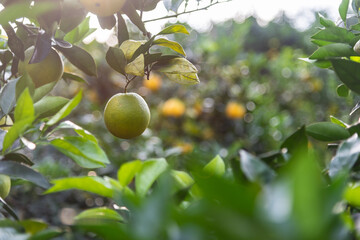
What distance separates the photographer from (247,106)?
319cm

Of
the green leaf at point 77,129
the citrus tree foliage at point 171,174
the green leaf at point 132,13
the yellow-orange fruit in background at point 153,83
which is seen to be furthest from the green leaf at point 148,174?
the yellow-orange fruit in background at point 153,83

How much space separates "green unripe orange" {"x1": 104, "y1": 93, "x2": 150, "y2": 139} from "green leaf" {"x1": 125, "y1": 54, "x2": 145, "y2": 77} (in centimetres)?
8

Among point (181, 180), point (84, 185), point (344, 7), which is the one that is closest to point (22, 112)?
point (84, 185)

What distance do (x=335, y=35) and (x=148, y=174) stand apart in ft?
1.47

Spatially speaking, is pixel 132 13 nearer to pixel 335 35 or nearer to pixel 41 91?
pixel 41 91

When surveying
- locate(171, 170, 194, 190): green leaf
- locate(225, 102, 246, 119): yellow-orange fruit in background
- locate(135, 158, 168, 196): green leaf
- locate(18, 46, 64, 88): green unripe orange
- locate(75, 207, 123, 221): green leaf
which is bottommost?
locate(225, 102, 246, 119): yellow-orange fruit in background

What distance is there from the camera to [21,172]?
60cm

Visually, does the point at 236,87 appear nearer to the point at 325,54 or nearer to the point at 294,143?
the point at 325,54

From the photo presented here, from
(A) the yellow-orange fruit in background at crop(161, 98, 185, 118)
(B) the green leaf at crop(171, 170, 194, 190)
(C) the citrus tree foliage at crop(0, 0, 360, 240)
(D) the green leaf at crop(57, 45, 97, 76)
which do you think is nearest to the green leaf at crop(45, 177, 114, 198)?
(C) the citrus tree foliage at crop(0, 0, 360, 240)

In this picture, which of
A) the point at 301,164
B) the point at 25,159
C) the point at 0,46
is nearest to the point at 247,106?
the point at 0,46

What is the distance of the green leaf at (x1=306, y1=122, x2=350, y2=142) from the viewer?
1.91 ft

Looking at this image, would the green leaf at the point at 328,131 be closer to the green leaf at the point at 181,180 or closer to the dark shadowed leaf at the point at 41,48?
the green leaf at the point at 181,180

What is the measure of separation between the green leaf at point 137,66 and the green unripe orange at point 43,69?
0.16 metres

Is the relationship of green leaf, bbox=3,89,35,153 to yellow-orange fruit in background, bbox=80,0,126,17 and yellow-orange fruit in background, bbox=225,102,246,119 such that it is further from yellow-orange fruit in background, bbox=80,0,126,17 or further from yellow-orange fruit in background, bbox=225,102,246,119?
yellow-orange fruit in background, bbox=225,102,246,119
